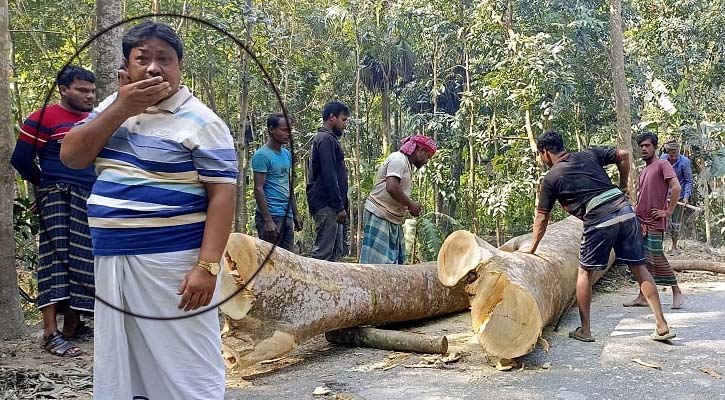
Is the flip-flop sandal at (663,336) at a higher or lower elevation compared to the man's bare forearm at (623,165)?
lower

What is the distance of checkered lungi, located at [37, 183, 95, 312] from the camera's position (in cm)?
431

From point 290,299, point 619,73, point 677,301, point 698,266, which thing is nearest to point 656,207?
point 677,301

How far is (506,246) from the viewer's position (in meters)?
7.00

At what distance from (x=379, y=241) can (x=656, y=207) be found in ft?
9.43

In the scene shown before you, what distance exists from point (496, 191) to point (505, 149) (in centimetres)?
247

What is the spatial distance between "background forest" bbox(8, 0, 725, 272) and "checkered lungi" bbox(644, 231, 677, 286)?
2.75 meters

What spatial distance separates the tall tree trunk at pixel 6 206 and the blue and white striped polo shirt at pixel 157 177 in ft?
9.57

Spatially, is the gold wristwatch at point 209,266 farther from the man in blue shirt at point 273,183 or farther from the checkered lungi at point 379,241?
the checkered lungi at point 379,241

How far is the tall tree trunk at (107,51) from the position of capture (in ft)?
16.2

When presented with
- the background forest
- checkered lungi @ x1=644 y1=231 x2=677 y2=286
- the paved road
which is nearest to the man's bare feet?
checkered lungi @ x1=644 y1=231 x2=677 y2=286

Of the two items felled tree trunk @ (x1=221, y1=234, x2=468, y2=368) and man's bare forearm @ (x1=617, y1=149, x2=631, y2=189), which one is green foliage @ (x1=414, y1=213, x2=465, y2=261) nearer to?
man's bare forearm @ (x1=617, y1=149, x2=631, y2=189)

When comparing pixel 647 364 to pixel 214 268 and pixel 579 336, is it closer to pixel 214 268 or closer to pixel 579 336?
pixel 579 336

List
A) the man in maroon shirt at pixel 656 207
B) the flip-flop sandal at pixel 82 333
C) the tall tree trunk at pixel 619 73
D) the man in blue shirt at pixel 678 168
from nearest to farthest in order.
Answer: the flip-flop sandal at pixel 82 333, the man in maroon shirt at pixel 656 207, the man in blue shirt at pixel 678 168, the tall tree trunk at pixel 619 73

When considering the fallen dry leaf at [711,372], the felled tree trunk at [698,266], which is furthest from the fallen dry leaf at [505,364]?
the felled tree trunk at [698,266]
